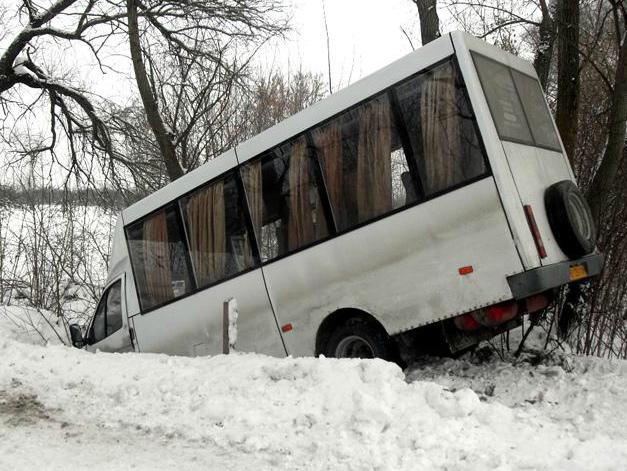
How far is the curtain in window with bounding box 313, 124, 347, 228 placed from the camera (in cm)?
550

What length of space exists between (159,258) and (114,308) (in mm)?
1451

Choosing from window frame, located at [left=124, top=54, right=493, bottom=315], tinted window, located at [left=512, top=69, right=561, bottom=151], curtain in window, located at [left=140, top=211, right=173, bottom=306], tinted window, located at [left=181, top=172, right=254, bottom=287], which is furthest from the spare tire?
curtain in window, located at [left=140, top=211, right=173, bottom=306]

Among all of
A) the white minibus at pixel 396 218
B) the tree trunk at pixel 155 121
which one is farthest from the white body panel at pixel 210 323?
the tree trunk at pixel 155 121

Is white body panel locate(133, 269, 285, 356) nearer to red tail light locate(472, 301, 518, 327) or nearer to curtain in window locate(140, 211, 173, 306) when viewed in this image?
curtain in window locate(140, 211, 173, 306)

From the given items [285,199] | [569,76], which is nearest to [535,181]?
[285,199]

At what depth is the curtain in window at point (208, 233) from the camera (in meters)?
6.60

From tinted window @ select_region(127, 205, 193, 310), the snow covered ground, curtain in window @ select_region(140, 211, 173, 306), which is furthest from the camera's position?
curtain in window @ select_region(140, 211, 173, 306)

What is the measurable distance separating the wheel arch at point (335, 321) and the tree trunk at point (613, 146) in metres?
3.22

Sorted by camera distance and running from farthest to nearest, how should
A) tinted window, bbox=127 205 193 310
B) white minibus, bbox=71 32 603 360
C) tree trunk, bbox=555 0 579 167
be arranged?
tinted window, bbox=127 205 193 310
tree trunk, bbox=555 0 579 167
white minibus, bbox=71 32 603 360

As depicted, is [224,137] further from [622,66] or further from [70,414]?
[70,414]

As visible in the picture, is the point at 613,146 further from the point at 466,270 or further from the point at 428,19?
the point at 428,19

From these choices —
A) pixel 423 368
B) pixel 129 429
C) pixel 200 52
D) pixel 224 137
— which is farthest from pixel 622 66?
pixel 224 137

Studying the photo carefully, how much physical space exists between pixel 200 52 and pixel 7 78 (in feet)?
→ 19.2

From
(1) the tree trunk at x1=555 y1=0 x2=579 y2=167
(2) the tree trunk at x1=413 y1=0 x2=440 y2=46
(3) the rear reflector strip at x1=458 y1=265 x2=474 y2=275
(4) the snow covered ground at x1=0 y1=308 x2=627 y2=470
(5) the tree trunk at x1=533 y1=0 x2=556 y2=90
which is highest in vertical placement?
(2) the tree trunk at x1=413 y1=0 x2=440 y2=46
